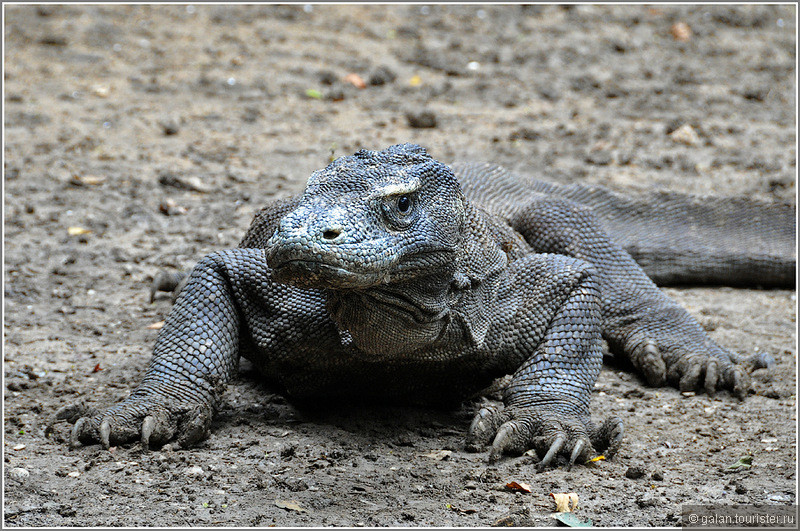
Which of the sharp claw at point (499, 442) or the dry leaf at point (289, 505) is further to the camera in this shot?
the sharp claw at point (499, 442)

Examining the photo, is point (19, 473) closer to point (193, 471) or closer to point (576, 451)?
point (193, 471)

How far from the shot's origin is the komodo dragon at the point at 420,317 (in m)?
3.61

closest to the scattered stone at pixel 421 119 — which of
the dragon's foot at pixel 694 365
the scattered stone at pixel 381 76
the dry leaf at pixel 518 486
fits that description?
the scattered stone at pixel 381 76

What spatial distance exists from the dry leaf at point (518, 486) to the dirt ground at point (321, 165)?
0.07 meters

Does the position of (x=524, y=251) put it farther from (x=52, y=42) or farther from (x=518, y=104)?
(x=52, y=42)

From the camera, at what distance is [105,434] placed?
13.2ft

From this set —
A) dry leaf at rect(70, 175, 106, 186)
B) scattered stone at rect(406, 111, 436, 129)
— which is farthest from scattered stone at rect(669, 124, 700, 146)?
dry leaf at rect(70, 175, 106, 186)

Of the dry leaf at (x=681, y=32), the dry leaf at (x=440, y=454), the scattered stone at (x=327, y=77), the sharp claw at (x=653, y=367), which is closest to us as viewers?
the dry leaf at (x=440, y=454)

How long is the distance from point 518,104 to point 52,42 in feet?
17.4

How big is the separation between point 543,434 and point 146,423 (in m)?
1.70

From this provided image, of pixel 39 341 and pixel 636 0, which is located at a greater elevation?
pixel 636 0

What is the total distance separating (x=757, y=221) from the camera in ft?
23.7

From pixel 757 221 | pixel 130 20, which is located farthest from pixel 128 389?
pixel 130 20

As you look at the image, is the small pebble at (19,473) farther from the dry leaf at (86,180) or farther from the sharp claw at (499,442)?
the dry leaf at (86,180)
